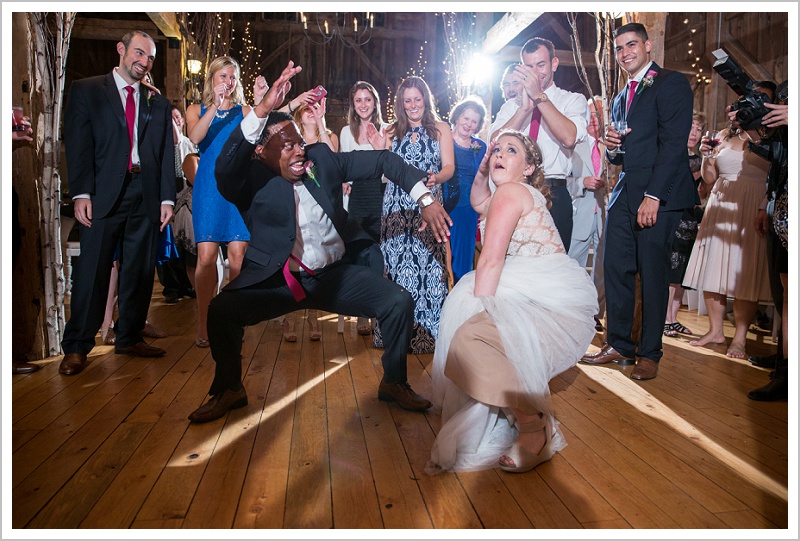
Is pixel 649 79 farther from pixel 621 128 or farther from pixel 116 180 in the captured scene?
pixel 116 180

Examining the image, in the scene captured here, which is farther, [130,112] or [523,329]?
[130,112]

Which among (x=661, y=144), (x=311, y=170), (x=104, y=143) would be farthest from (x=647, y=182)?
(x=104, y=143)

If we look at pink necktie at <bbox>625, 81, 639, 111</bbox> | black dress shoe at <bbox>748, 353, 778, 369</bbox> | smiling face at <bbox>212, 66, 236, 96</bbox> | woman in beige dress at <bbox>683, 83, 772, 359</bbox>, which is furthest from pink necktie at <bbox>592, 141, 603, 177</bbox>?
smiling face at <bbox>212, 66, 236, 96</bbox>

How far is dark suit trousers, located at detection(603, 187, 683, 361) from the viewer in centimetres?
335

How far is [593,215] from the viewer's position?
463cm

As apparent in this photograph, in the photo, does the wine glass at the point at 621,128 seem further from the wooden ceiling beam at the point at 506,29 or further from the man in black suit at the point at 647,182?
the wooden ceiling beam at the point at 506,29

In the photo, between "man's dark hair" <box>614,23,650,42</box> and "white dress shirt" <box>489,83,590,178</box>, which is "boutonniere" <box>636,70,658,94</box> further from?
"white dress shirt" <box>489,83,590,178</box>

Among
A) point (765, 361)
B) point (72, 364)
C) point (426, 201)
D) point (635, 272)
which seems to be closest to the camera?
point (426, 201)

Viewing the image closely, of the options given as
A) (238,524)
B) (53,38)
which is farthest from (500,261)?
(53,38)

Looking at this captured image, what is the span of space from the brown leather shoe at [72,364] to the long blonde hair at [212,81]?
162 centimetres

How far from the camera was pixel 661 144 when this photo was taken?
130 inches

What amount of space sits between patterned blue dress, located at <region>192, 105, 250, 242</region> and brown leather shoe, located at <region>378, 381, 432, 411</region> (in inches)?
58.7

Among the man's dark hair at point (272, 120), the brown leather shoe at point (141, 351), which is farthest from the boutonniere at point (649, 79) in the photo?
the brown leather shoe at point (141, 351)

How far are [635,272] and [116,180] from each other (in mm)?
2900
